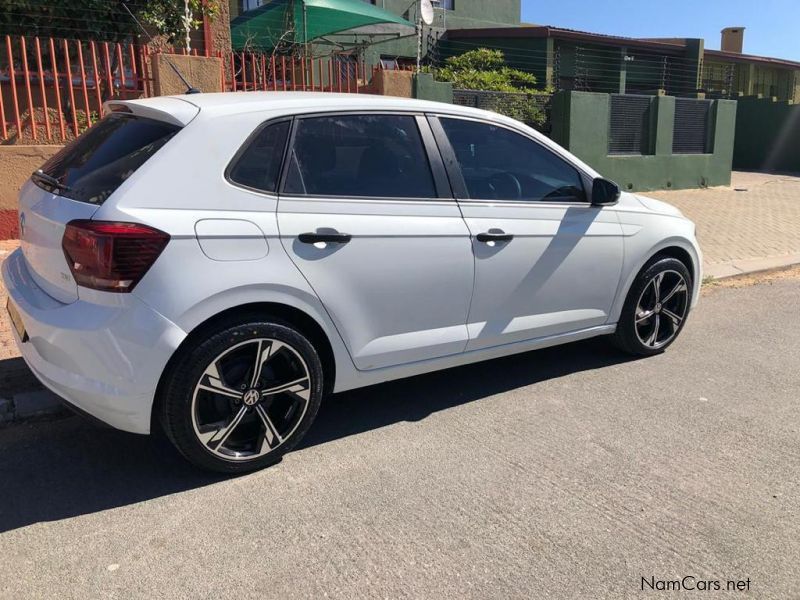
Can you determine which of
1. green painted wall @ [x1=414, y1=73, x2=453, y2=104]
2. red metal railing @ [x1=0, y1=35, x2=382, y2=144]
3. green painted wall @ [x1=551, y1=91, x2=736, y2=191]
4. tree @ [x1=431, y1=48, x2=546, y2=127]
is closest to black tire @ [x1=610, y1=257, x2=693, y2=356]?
red metal railing @ [x1=0, y1=35, x2=382, y2=144]

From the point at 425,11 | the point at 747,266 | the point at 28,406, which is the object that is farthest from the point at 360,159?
the point at 425,11

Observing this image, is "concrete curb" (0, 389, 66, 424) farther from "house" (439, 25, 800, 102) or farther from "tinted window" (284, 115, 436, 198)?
"house" (439, 25, 800, 102)

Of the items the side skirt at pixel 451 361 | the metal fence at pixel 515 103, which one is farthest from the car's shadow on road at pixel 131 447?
the metal fence at pixel 515 103

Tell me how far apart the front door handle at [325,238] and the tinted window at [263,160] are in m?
0.27

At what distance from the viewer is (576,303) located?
14.9 feet

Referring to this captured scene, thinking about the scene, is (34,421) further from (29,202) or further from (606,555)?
(606,555)

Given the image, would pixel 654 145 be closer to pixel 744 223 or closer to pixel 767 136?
pixel 744 223

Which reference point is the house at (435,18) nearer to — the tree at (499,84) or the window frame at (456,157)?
the tree at (499,84)

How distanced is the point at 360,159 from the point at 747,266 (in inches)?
249

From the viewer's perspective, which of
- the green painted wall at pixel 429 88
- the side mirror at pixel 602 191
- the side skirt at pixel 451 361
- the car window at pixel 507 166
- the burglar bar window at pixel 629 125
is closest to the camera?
the side skirt at pixel 451 361

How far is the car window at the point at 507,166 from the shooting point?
410cm

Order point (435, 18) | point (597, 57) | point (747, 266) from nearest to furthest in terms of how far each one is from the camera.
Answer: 1. point (747, 266)
2. point (597, 57)
3. point (435, 18)

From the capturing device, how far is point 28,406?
4.03 meters

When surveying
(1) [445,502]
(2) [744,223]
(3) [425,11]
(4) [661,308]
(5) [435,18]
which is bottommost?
(2) [744,223]
